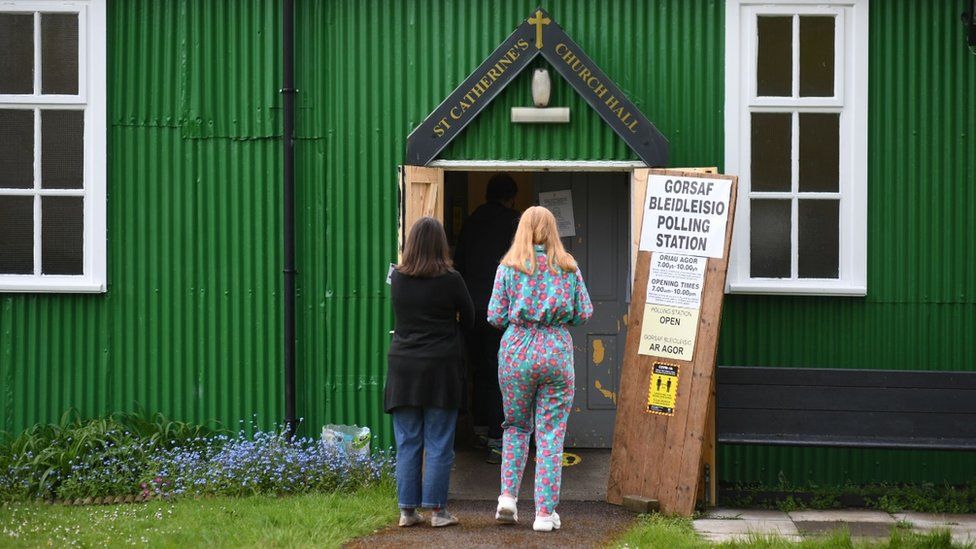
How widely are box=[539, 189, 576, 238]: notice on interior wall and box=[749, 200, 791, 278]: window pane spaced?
1.61 m

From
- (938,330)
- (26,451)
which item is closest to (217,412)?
(26,451)

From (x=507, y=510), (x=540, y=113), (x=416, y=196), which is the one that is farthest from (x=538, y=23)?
(x=507, y=510)

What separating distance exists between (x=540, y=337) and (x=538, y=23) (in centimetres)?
247

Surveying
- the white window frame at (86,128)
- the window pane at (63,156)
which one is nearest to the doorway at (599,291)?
the white window frame at (86,128)

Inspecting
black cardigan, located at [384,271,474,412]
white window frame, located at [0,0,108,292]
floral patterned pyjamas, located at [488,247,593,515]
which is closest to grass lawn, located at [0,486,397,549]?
black cardigan, located at [384,271,474,412]

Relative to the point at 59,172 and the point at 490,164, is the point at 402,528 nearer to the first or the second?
the point at 490,164

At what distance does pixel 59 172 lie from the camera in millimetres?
9172

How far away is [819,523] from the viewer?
7.86m

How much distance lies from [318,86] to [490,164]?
1.49m

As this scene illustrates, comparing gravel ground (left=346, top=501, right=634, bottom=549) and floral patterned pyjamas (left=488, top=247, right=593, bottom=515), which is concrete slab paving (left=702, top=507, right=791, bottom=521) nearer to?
gravel ground (left=346, top=501, right=634, bottom=549)

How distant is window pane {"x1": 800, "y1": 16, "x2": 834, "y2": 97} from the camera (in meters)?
9.01

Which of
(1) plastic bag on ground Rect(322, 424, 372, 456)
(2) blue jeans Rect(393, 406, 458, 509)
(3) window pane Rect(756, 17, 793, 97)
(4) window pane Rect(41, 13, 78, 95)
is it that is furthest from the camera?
(4) window pane Rect(41, 13, 78, 95)

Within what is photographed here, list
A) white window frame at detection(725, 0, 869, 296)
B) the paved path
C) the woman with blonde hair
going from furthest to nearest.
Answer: white window frame at detection(725, 0, 869, 296) < the paved path < the woman with blonde hair

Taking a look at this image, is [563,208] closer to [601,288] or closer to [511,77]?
[601,288]
